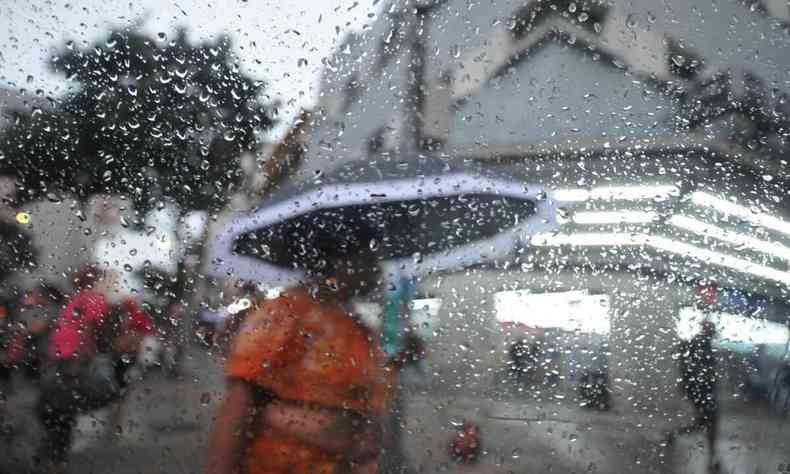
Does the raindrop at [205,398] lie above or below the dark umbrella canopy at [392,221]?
below

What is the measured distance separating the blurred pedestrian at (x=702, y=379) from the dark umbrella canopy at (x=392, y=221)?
1.08ft

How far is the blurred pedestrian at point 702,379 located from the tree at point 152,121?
2.75 ft

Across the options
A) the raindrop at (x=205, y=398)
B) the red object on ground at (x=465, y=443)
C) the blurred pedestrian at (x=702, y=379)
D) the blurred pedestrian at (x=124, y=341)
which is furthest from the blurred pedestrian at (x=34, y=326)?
the blurred pedestrian at (x=702, y=379)

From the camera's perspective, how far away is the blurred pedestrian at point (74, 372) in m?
1.05

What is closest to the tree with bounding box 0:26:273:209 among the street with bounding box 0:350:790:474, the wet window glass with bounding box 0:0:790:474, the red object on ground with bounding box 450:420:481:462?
the wet window glass with bounding box 0:0:790:474

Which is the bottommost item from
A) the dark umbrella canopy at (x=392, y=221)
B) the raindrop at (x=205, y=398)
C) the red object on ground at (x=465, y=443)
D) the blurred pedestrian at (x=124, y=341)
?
the red object on ground at (x=465, y=443)

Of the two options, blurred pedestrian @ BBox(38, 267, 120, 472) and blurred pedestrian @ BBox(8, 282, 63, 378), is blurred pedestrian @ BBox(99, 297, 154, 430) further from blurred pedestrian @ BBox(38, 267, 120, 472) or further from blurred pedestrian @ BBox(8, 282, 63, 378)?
blurred pedestrian @ BBox(8, 282, 63, 378)

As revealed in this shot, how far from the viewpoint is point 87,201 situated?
1090 mm

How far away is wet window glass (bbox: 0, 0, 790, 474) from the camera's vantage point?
100 cm

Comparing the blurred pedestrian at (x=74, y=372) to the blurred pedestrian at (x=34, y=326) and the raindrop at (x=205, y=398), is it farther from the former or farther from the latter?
the raindrop at (x=205, y=398)

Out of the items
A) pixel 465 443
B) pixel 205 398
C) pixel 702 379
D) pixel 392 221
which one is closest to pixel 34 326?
pixel 205 398

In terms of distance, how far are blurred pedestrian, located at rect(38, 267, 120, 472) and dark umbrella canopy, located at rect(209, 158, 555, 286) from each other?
0.25 meters

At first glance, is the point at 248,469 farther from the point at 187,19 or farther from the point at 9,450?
the point at 187,19

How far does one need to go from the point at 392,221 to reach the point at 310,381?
32cm
